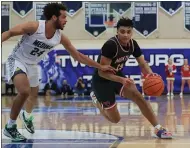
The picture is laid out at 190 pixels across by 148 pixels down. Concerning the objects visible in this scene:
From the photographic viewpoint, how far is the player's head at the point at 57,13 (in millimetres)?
7020

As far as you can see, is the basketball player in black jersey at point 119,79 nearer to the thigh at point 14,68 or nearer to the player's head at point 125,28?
the player's head at point 125,28

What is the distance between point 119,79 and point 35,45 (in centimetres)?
136

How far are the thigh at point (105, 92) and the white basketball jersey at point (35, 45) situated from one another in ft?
3.31

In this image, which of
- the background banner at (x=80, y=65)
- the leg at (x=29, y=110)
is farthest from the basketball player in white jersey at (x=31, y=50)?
the background banner at (x=80, y=65)

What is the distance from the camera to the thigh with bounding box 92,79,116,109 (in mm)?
7562

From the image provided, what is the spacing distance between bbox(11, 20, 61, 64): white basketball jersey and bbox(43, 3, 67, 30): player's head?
18 centimetres

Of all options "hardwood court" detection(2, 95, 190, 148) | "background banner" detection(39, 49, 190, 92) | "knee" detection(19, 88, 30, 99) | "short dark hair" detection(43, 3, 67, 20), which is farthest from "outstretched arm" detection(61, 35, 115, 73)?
"background banner" detection(39, 49, 190, 92)

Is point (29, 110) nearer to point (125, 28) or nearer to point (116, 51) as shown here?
point (116, 51)

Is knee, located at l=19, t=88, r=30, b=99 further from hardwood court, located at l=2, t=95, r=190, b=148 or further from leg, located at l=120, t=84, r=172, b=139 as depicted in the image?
leg, located at l=120, t=84, r=172, b=139

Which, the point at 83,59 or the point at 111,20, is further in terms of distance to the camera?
the point at 111,20

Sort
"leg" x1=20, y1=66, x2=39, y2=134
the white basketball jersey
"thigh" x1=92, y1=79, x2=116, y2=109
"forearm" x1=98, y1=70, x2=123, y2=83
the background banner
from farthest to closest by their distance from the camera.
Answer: the background banner < "leg" x1=20, y1=66, x2=39, y2=134 < "thigh" x1=92, y1=79, x2=116, y2=109 < the white basketball jersey < "forearm" x1=98, y1=70, x2=123, y2=83

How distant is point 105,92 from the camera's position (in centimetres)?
757

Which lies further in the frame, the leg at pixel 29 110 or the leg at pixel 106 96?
the leg at pixel 29 110

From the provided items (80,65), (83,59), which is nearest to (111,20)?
(80,65)
